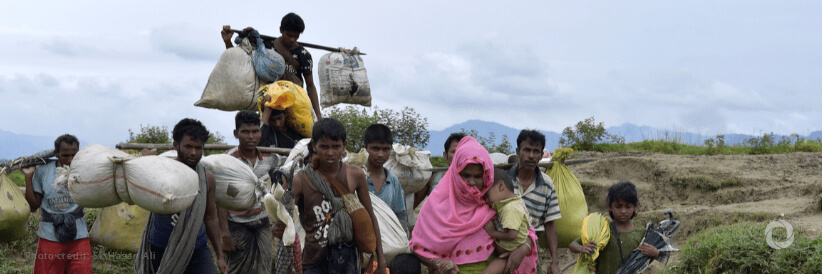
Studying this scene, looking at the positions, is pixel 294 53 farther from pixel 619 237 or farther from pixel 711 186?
pixel 711 186

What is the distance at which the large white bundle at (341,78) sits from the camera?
6609mm

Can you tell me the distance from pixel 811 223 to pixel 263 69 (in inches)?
197

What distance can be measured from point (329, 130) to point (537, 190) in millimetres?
1653

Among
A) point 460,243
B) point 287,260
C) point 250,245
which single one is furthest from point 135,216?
point 460,243

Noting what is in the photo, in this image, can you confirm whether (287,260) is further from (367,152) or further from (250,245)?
(250,245)

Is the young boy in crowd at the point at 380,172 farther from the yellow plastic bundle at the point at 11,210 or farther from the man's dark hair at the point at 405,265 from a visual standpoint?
the yellow plastic bundle at the point at 11,210

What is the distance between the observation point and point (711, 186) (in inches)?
347

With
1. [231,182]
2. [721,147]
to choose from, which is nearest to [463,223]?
[231,182]

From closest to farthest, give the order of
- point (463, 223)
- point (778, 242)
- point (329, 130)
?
point (329, 130), point (463, 223), point (778, 242)

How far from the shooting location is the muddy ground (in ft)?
23.9

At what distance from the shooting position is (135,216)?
18.6 feet

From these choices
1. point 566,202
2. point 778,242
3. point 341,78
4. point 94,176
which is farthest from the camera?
point 341,78

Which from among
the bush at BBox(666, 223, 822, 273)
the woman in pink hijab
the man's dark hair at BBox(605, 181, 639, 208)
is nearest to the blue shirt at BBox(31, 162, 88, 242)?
the woman in pink hijab

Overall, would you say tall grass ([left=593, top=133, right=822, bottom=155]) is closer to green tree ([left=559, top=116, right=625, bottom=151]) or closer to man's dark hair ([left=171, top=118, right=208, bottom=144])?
green tree ([left=559, top=116, right=625, bottom=151])
